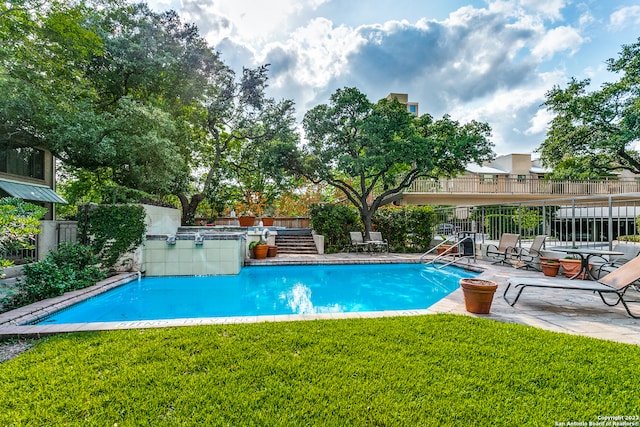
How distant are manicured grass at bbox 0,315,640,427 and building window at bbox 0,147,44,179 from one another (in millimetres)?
12528

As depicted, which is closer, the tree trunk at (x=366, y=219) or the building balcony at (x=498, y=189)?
the tree trunk at (x=366, y=219)

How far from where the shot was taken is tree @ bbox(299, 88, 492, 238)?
1213 centimetres

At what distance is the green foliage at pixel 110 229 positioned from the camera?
7.91m

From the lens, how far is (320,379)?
2.41m

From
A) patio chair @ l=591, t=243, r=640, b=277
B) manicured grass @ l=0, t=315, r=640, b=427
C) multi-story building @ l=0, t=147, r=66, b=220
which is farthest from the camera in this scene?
multi-story building @ l=0, t=147, r=66, b=220

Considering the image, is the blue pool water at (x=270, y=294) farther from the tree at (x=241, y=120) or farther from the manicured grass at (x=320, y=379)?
the tree at (x=241, y=120)

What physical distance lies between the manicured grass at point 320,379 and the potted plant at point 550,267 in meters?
4.68

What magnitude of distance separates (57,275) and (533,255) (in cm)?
1158

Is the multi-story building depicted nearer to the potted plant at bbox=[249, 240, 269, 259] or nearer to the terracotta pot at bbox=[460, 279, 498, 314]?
the potted plant at bbox=[249, 240, 269, 259]

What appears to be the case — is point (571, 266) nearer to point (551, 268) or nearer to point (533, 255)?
point (551, 268)

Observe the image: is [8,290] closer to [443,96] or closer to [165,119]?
[165,119]

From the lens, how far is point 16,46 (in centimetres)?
941

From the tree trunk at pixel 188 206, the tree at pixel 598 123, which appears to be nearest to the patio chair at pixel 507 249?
the tree at pixel 598 123

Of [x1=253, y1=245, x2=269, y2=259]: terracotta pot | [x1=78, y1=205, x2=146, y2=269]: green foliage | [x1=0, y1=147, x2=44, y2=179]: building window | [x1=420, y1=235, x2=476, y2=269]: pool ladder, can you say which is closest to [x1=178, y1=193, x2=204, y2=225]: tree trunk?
[x1=0, y1=147, x2=44, y2=179]: building window
